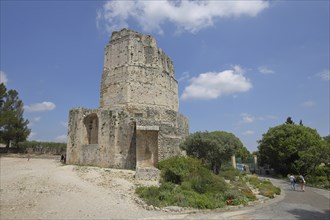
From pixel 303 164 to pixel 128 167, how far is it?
19.7 meters

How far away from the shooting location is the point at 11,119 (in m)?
31.0

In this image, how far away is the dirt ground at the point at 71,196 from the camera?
32.8 ft

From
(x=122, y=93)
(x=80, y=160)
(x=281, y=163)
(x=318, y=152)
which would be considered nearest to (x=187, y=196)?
(x=80, y=160)

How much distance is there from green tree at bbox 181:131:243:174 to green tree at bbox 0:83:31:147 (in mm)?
22165

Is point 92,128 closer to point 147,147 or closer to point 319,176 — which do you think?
point 147,147

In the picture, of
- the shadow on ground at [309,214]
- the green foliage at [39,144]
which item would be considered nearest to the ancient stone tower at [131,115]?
the shadow on ground at [309,214]

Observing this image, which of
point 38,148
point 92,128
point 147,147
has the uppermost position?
point 92,128

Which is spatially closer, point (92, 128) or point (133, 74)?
point (92, 128)

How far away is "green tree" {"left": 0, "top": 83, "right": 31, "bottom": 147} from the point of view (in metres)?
30.9

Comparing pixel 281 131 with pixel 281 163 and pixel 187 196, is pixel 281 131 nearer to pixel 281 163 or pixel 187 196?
pixel 281 163

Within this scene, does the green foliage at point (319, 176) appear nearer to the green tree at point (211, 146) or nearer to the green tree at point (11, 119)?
the green tree at point (211, 146)

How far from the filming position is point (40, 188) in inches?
505

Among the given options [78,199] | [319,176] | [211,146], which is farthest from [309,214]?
[319,176]

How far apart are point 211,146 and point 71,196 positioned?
11934 mm
